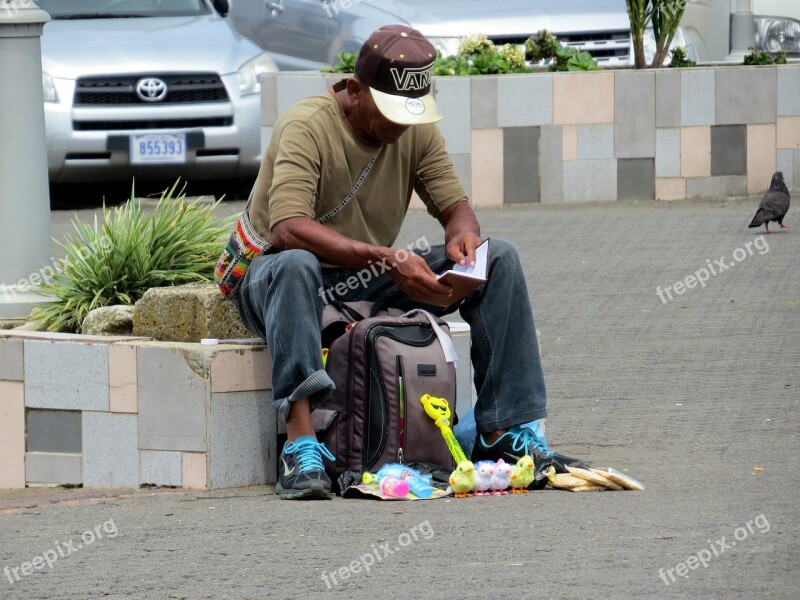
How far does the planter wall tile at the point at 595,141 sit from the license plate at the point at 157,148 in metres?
2.86

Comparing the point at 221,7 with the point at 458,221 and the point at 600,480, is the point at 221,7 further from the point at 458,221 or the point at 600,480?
the point at 600,480

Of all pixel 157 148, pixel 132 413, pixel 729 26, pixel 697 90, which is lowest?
pixel 132 413

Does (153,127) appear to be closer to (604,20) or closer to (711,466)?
(604,20)

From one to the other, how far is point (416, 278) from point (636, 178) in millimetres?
6513

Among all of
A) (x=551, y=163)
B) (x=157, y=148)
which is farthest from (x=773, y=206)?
(x=157, y=148)

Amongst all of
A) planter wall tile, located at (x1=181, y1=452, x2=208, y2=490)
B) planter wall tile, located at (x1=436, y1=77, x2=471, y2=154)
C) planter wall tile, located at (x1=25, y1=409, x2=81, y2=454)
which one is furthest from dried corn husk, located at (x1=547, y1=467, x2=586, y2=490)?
planter wall tile, located at (x1=436, y1=77, x2=471, y2=154)

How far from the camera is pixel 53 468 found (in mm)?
5422

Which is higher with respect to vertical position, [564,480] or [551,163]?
[551,163]

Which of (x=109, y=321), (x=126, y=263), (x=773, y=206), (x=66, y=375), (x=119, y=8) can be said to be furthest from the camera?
(x=119, y=8)

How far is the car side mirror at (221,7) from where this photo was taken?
40.1 feet

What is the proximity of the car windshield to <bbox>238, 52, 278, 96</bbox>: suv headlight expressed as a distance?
3.40ft

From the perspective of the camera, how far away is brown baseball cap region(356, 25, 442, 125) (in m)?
4.97

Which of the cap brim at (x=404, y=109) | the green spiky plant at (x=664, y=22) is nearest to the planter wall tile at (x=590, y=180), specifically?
the green spiky plant at (x=664, y=22)

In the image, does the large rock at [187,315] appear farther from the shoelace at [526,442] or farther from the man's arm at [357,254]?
the shoelace at [526,442]
